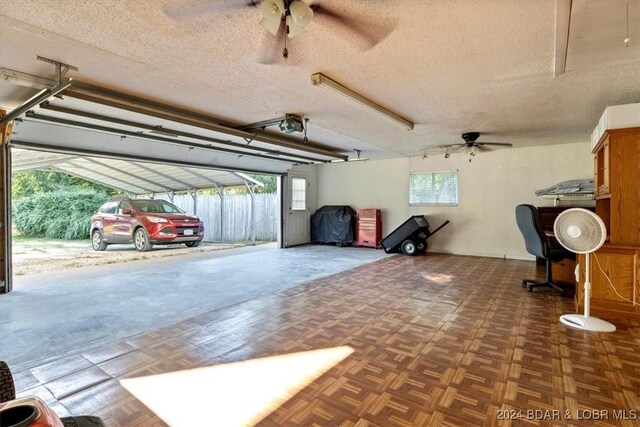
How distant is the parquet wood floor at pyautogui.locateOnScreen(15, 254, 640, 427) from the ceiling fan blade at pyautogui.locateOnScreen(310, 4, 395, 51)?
236 cm

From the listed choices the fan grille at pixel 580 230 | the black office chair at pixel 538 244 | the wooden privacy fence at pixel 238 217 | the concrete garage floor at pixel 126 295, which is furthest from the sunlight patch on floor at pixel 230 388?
the wooden privacy fence at pixel 238 217

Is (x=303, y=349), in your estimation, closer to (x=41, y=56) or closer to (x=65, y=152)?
(x=41, y=56)

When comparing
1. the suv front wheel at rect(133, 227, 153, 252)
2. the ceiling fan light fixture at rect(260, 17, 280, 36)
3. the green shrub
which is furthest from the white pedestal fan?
the green shrub

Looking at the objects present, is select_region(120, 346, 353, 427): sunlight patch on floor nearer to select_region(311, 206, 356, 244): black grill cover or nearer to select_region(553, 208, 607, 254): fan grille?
select_region(553, 208, 607, 254): fan grille

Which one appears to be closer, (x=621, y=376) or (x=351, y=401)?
(x=351, y=401)

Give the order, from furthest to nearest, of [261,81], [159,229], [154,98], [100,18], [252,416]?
[159,229]
[154,98]
[261,81]
[100,18]
[252,416]

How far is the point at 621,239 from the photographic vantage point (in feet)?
10.7

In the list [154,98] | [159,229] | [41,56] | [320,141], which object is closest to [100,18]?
[41,56]

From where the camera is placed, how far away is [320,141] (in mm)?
6391

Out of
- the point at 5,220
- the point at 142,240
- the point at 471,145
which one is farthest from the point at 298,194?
the point at 5,220

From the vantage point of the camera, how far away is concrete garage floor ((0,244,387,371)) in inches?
107

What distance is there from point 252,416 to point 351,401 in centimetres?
57

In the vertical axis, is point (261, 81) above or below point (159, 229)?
above

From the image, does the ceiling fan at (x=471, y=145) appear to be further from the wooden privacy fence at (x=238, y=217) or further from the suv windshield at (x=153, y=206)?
the suv windshield at (x=153, y=206)
